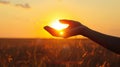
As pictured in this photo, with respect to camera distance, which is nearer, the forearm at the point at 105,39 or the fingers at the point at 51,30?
the forearm at the point at 105,39

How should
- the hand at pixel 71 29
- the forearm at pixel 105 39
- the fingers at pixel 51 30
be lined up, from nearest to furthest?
1. the forearm at pixel 105 39
2. the hand at pixel 71 29
3. the fingers at pixel 51 30

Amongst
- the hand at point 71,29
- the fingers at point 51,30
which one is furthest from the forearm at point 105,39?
the fingers at point 51,30

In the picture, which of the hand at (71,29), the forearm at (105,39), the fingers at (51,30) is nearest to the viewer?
the forearm at (105,39)

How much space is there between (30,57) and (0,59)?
0.53 meters

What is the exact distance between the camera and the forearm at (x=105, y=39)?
2615 millimetres

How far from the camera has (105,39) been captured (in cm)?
268

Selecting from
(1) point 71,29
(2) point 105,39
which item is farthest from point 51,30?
(2) point 105,39

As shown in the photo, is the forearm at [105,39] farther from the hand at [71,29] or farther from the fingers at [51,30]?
the fingers at [51,30]

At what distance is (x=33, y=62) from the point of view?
220 inches

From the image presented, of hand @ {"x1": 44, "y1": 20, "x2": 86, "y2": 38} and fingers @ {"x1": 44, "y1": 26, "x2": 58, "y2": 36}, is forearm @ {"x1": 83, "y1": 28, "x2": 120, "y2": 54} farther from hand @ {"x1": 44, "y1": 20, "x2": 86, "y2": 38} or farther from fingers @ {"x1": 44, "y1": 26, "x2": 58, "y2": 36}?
fingers @ {"x1": 44, "y1": 26, "x2": 58, "y2": 36}

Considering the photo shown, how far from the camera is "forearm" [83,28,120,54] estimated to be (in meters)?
2.62

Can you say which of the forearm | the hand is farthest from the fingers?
the forearm

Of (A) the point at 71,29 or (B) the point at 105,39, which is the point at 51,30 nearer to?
(A) the point at 71,29

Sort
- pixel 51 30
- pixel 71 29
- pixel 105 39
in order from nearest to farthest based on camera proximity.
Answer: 1. pixel 105 39
2. pixel 71 29
3. pixel 51 30
